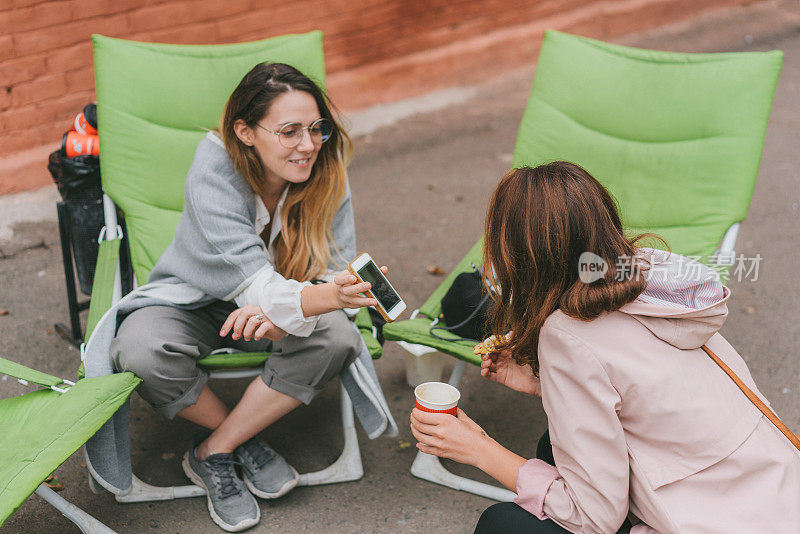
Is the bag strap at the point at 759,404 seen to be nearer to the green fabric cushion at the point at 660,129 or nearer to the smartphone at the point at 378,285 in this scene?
the smartphone at the point at 378,285

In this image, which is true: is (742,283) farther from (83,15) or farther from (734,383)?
(83,15)

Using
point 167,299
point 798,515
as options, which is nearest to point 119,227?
point 167,299

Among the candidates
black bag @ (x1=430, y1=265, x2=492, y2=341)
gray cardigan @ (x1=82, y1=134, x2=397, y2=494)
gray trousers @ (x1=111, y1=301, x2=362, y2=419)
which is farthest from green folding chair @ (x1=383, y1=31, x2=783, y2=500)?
gray trousers @ (x1=111, y1=301, x2=362, y2=419)

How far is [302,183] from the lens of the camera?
259 centimetres

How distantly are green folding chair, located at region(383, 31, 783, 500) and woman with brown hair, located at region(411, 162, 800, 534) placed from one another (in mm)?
1121

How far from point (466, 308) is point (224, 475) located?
3.13 ft

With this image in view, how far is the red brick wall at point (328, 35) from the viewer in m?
3.86

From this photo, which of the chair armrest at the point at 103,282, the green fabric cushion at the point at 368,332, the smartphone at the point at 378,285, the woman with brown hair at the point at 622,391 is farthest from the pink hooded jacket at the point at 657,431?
the chair armrest at the point at 103,282

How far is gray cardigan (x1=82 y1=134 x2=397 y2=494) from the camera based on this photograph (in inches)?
90.6

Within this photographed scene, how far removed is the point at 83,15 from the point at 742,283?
3.52m

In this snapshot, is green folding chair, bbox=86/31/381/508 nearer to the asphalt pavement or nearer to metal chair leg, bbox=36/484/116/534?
the asphalt pavement

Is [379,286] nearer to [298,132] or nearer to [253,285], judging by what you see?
[253,285]

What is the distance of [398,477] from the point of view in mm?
2750

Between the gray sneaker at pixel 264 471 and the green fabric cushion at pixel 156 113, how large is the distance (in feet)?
2.53
